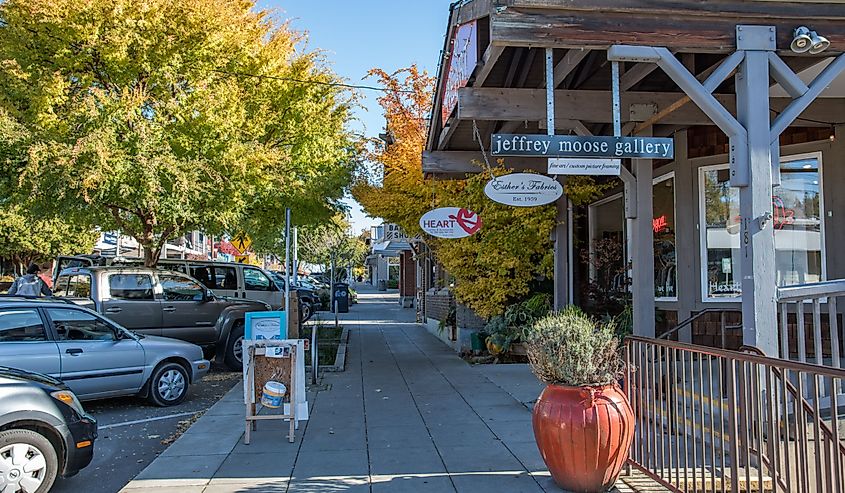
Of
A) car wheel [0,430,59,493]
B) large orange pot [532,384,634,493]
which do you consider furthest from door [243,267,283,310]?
large orange pot [532,384,634,493]

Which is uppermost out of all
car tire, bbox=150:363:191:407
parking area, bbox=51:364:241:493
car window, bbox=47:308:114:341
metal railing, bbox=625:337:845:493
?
car window, bbox=47:308:114:341

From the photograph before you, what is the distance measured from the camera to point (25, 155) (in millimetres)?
11672

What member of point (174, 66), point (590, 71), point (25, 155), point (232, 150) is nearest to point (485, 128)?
point (590, 71)

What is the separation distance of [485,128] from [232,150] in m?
5.11

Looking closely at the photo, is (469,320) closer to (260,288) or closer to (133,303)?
(260,288)

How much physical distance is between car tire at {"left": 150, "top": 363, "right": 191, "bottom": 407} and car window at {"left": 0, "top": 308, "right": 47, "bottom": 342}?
5.14ft

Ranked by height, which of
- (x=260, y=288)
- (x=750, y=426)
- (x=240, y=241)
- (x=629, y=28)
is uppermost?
(x=629, y=28)

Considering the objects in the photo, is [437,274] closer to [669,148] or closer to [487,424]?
[487,424]

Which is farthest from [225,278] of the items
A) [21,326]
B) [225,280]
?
[21,326]

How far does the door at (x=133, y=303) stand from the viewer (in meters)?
11.2

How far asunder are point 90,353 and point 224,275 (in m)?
7.11

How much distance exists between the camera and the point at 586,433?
15.9 feet

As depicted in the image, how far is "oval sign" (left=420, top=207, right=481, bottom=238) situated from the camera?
10727 millimetres

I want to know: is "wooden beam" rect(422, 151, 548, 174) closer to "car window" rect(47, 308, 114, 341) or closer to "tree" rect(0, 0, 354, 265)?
"tree" rect(0, 0, 354, 265)
